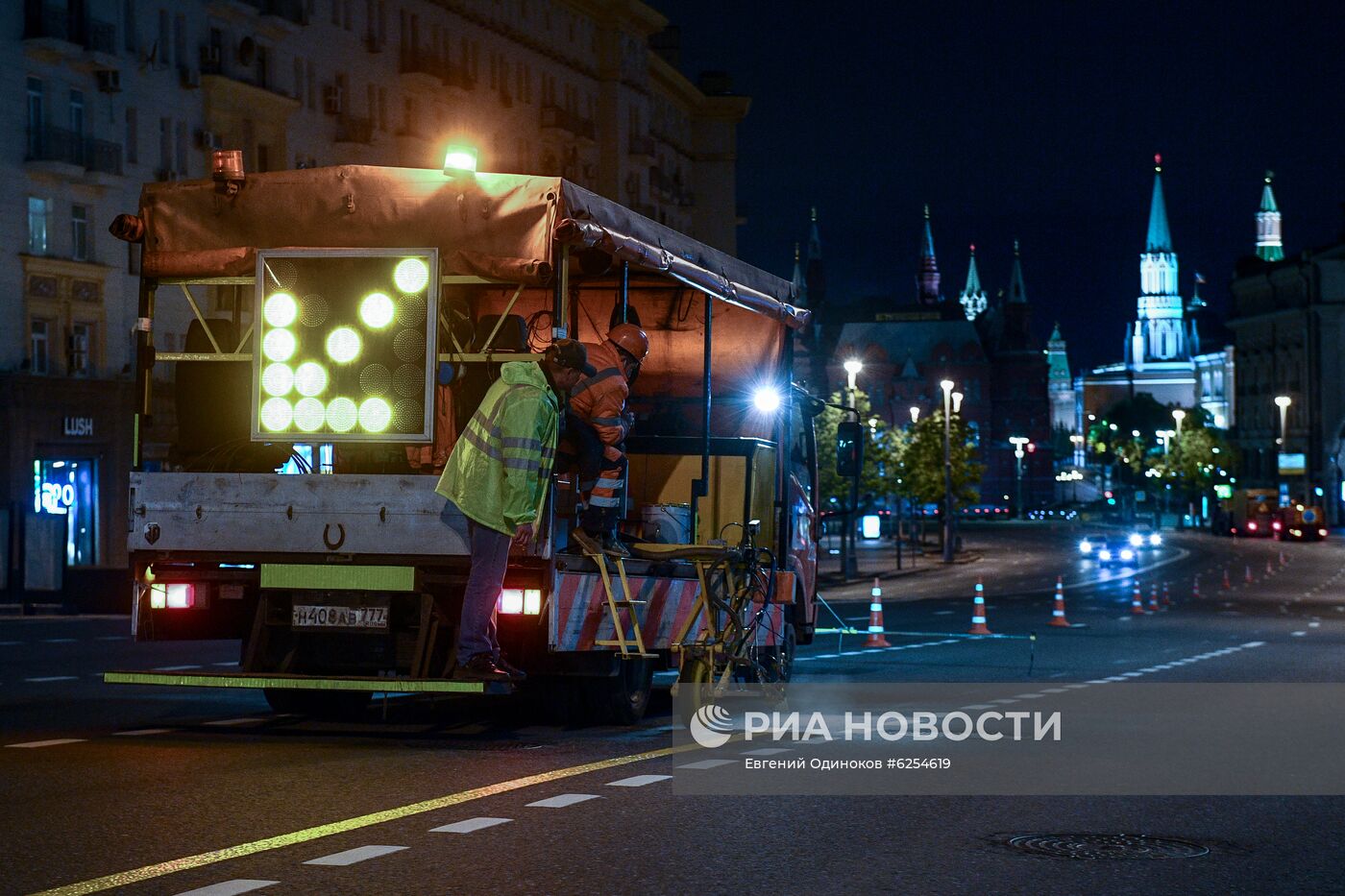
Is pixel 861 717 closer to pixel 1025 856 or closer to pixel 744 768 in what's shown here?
pixel 744 768

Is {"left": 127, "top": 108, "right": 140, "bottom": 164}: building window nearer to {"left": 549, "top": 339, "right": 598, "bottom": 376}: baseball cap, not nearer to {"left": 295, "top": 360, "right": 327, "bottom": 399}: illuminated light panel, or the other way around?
{"left": 295, "top": 360, "right": 327, "bottom": 399}: illuminated light panel

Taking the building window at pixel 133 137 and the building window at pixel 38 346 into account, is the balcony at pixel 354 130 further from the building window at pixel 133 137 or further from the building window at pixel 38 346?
the building window at pixel 38 346

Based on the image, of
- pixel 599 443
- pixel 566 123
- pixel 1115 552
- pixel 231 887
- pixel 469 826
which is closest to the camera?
pixel 231 887

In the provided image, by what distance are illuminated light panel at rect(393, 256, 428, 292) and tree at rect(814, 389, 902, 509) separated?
5057 cm

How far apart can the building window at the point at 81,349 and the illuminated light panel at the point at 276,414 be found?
121ft

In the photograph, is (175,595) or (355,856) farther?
(175,595)

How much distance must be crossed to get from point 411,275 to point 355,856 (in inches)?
194

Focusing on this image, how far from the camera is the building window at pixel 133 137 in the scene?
169 feet

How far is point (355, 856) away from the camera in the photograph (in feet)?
28.6

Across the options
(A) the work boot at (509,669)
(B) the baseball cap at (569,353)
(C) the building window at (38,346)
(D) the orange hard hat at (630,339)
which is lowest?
(A) the work boot at (509,669)

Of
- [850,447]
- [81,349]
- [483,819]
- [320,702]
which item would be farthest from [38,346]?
[483,819]

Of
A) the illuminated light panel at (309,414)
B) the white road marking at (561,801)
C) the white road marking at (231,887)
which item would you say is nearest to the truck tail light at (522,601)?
the illuminated light panel at (309,414)

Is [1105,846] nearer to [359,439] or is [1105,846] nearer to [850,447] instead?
[359,439]

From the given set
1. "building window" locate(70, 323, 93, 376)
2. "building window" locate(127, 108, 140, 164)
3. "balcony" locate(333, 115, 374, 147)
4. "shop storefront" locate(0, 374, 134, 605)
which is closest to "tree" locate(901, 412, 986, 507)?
"balcony" locate(333, 115, 374, 147)
